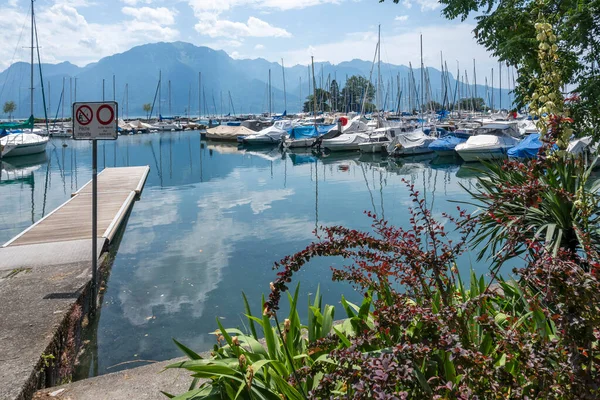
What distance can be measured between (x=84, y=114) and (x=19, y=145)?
34.5 metres

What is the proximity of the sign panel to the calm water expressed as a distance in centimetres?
279

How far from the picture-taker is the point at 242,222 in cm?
1512

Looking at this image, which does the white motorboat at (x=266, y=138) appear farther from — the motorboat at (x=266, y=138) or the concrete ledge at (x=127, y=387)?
the concrete ledge at (x=127, y=387)

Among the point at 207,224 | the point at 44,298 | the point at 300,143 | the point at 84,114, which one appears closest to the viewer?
the point at 44,298

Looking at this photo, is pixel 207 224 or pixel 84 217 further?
pixel 207 224

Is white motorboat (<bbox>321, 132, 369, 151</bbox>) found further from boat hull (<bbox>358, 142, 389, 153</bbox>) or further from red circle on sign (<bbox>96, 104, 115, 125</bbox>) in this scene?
red circle on sign (<bbox>96, 104, 115, 125</bbox>)

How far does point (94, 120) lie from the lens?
7098 millimetres

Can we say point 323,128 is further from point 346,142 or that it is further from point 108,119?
point 108,119

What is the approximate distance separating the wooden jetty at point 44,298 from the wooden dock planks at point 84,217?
0.07 feet

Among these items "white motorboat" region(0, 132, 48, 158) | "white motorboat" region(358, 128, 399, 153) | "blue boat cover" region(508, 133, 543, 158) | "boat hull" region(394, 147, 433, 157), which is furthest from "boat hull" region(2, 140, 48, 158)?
"blue boat cover" region(508, 133, 543, 158)

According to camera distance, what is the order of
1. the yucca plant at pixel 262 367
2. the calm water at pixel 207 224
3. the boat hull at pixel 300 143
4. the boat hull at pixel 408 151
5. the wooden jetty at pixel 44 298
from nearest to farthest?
the yucca plant at pixel 262 367, the wooden jetty at pixel 44 298, the calm water at pixel 207 224, the boat hull at pixel 408 151, the boat hull at pixel 300 143

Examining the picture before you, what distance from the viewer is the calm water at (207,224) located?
7.55 metres

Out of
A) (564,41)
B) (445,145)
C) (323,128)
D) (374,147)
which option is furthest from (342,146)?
(564,41)

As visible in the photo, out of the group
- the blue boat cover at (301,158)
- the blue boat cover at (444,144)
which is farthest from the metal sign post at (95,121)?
the blue boat cover at (444,144)
